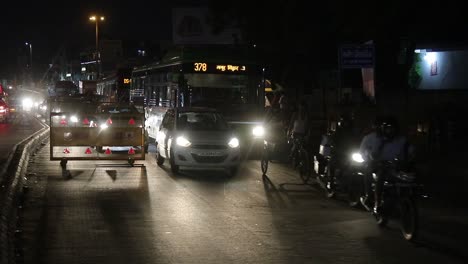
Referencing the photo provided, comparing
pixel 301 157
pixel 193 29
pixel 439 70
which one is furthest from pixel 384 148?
pixel 193 29

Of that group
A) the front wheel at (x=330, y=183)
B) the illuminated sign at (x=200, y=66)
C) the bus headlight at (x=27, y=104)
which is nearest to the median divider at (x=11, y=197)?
the front wheel at (x=330, y=183)

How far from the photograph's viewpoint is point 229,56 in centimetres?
2417

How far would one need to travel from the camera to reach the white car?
703 inches

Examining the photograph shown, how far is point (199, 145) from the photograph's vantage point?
58.7 feet

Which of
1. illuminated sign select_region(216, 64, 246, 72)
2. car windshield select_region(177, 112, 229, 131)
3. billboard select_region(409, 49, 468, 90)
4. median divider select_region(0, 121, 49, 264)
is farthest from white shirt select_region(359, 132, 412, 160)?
billboard select_region(409, 49, 468, 90)

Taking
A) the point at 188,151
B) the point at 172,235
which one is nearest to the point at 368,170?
the point at 172,235

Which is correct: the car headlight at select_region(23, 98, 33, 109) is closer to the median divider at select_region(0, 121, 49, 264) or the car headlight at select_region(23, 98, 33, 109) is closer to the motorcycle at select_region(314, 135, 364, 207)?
the median divider at select_region(0, 121, 49, 264)

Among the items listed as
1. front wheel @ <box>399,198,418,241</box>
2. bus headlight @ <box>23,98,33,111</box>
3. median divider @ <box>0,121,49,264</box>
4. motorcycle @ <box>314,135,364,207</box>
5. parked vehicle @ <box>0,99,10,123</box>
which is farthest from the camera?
bus headlight @ <box>23,98,33,111</box>

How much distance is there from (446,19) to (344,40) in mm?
8467

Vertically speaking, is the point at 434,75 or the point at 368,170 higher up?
the point at 434,75

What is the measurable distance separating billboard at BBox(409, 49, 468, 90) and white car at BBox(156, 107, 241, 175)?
14.9m

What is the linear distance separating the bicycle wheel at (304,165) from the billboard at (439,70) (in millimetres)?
15892

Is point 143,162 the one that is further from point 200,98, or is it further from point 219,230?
point 219,230

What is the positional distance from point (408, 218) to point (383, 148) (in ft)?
4.47
